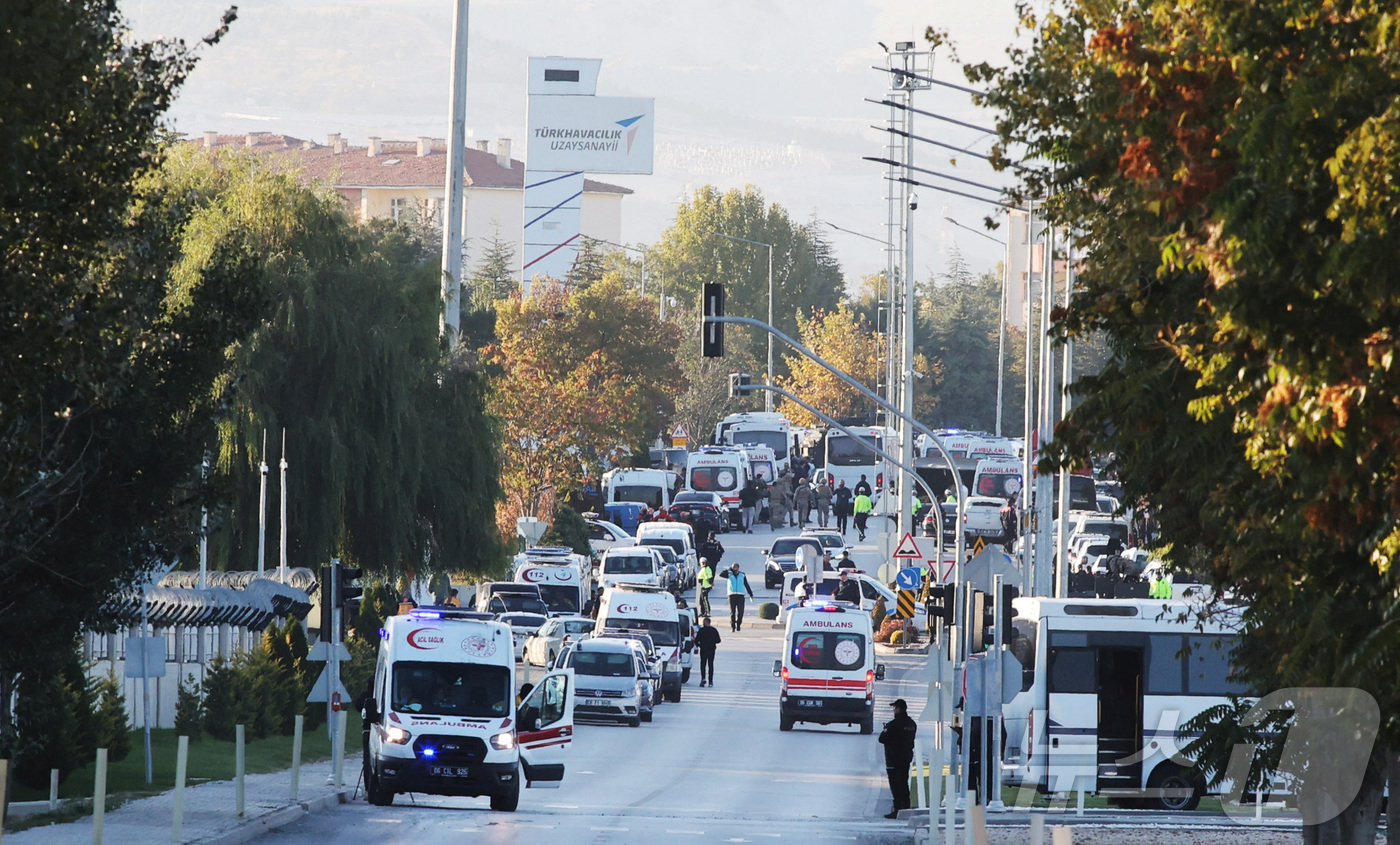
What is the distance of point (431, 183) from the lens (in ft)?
535

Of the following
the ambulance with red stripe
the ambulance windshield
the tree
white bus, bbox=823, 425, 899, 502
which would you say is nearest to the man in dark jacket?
the ambulance windshield

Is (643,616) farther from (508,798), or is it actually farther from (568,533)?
(568,533)

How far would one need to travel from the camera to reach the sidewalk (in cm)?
1784

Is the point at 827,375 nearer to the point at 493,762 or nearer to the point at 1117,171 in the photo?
the point at 493,762

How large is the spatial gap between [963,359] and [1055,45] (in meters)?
124

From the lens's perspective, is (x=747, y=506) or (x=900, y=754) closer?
(x=900, y=754)

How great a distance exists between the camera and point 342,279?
36812 mm

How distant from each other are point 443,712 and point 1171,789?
33.3ft

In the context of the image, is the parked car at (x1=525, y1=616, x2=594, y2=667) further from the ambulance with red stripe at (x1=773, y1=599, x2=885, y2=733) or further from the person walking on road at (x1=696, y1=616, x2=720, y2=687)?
the ambulance with red stripe at (x1=773, y1=599, x2=885, y2=733)

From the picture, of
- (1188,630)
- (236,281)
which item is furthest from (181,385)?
(1188,630)

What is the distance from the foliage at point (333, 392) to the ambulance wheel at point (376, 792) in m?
11.2

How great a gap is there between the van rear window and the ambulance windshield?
479 inches

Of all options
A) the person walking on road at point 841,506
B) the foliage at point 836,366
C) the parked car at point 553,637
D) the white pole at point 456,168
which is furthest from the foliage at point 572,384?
the foliage at point 836,366

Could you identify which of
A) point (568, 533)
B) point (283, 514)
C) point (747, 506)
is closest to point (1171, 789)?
point (283, 514)
